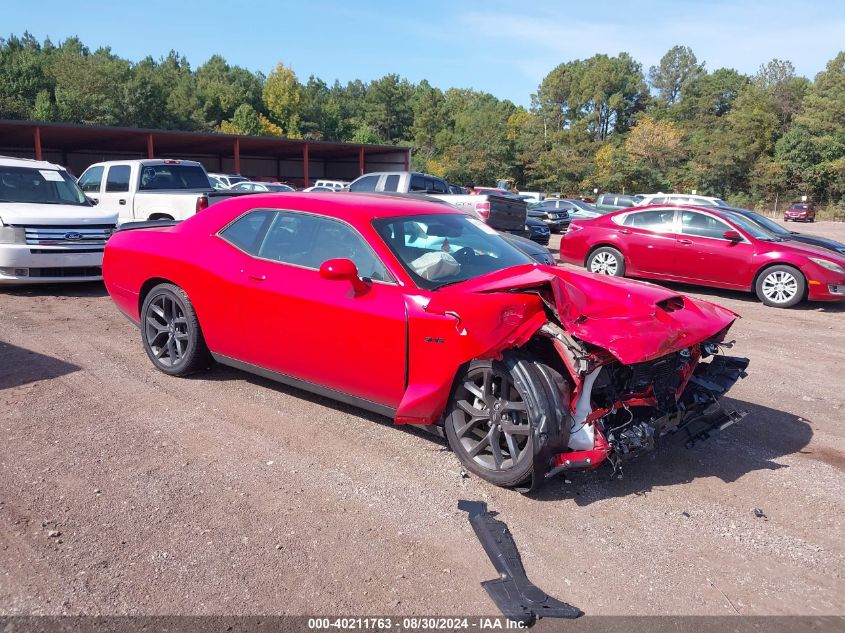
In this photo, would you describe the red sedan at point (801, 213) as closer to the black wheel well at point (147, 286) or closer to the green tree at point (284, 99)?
the black wheel well at point (147, 286)

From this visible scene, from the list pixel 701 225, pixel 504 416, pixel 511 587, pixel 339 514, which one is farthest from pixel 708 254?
pixel 511 587

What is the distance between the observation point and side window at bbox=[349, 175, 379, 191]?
16.3 metres

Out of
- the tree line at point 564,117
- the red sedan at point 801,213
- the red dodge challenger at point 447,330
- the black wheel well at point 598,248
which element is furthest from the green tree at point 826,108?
the red dodge challenger at point 447,330

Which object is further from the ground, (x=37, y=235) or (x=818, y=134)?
(x=818, y=134)

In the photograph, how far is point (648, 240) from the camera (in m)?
11.5

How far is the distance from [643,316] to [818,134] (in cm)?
7259

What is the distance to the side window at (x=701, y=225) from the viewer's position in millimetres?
10898

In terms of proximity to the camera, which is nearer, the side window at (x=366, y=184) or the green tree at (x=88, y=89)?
→ the side window at (x=366, y=184)

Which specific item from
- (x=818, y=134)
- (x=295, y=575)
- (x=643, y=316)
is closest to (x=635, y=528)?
(x=643, y=316)

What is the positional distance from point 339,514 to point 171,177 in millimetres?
10695

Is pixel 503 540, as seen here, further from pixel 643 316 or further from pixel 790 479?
pixel 790 479

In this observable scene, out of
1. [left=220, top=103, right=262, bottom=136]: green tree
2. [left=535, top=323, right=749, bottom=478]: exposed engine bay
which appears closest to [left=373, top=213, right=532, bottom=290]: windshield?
[left=535, top=323, right=749, bottom=478]: exposed engine bay

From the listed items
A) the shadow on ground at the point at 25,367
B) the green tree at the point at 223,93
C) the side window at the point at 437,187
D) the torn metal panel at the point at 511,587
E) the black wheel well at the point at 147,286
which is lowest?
the shadow on ground at the point at 25,367

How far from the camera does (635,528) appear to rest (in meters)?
3.45
